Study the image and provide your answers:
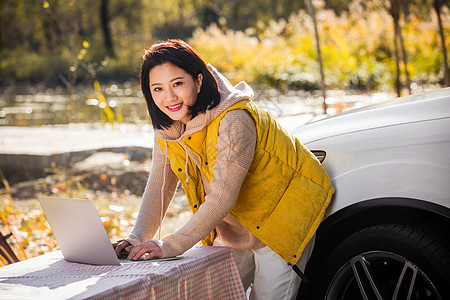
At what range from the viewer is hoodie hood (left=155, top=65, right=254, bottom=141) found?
95.3 inches

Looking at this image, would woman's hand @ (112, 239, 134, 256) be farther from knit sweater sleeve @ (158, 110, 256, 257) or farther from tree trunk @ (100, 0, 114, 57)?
tree trunk @ (100, 0, 114, 57)

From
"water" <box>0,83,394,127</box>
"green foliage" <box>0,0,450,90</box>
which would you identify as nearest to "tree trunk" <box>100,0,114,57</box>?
"green foliage" <box>0,0,450,90</box>

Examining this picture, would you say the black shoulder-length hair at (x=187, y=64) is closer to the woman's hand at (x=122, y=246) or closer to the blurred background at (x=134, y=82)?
the blurred background at (x=134, y=82)

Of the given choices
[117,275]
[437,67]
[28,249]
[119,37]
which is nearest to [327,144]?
[117,275]

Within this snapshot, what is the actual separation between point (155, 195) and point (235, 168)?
62 cm

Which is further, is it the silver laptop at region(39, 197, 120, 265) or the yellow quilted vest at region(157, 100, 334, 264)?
the yellow quilted vest at region(157, 100, 334, 264)

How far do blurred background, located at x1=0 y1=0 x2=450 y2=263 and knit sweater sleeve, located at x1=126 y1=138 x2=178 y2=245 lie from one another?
1.46ft

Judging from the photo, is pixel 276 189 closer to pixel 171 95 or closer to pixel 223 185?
pixel 223 185

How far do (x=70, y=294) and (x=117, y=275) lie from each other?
22 cm

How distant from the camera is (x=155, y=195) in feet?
9.21

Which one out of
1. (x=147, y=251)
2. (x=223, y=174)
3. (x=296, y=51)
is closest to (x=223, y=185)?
(x=223, y=174)

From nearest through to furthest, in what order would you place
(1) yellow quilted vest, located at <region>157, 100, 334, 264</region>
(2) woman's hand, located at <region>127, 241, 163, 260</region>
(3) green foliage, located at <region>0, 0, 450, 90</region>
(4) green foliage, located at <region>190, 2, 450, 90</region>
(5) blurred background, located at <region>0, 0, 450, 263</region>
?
1. (2) woman's hand, located at <region>127, 241, 163, 260</region>
2. (1) yellow quilted vest, located at <region>157, 100, 334, 264</region>
3. (5) blurred background, located at <region>0, 0, 450, 263</region>
4. (3) green foliage, located at <region>0, 0, 450, 90</region>
5. (4) green foliage, located at <region>190, 2, 450, 90</region>

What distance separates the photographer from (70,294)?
73.5 inches

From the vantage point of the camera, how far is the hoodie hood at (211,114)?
242 centimetres
